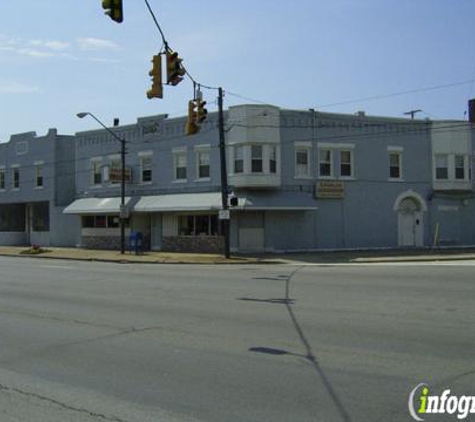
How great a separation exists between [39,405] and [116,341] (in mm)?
3025

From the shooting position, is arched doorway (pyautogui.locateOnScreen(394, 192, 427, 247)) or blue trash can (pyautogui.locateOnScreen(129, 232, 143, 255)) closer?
blue trash can (pyautogui.locateOnScreen(129, 232, 143, 255))

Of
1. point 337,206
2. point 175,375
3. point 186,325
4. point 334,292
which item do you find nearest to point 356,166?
point 337,206

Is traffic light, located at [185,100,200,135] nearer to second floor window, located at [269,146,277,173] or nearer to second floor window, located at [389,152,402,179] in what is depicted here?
second floor window, located at [269,146,277,173]

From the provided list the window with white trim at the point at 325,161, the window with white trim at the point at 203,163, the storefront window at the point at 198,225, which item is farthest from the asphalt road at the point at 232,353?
the window with white trim at the point at 203,163

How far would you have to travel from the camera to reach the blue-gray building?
33031 mm

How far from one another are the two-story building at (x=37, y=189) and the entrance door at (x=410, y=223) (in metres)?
21.1

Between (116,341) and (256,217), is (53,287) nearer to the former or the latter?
(116,341)

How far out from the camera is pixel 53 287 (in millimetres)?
17266

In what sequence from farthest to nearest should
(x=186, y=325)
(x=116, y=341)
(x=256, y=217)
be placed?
(x=256, y=217) < (x=186, y=325) < (x=116, y=341)

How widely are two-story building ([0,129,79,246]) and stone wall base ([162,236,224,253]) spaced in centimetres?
970

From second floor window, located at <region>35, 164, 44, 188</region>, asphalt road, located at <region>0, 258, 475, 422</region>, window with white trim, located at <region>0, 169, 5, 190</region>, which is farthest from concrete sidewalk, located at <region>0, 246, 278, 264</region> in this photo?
asphalt road, located at <region>0, 258, 475, 422</region>

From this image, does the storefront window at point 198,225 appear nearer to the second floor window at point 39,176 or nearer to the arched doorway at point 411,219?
the arched doorway at point 411,219

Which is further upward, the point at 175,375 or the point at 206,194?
the point at 206,194

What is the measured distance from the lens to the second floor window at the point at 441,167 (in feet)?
121
